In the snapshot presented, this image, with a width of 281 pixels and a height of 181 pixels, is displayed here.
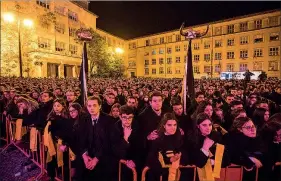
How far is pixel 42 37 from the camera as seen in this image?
120ft

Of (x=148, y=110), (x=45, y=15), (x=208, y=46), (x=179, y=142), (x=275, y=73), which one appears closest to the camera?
(x=179, y=142)

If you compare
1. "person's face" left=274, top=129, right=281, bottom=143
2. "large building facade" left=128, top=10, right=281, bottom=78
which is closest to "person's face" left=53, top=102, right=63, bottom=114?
"person's face" left=274, top=129, right=281, bottom=143

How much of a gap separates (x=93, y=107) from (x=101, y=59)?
37.7 metres

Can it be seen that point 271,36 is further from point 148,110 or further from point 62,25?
point 148,110


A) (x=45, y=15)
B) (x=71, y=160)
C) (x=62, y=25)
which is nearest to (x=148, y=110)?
(x=71, y=160)

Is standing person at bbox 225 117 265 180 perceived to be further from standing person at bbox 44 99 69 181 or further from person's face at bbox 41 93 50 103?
person's face at bbox 41 93 50 103

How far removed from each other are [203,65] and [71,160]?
186 ft

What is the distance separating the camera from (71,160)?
14.2 feet

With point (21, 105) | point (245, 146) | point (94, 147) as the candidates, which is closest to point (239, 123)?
point (245, 146)

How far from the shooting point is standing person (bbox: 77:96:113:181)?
399 cm

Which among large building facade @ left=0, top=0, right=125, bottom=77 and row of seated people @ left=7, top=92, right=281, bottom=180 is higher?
large building facade @ left=0, top=0, right=125, bottom=77

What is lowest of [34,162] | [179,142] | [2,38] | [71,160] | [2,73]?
[34,162]

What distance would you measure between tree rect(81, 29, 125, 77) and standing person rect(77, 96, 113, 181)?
1392 inches

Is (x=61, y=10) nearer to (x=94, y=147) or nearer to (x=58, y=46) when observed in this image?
(x=58, y=46)
